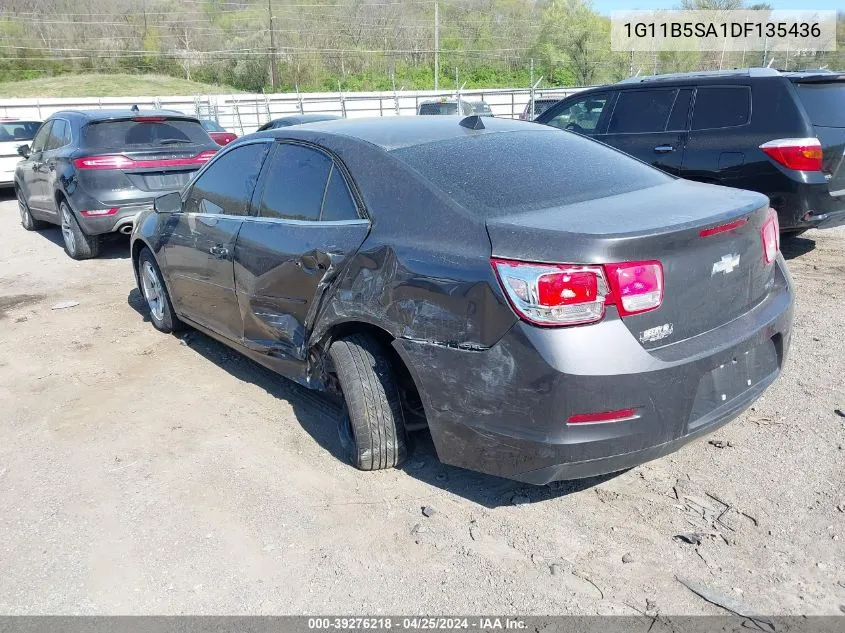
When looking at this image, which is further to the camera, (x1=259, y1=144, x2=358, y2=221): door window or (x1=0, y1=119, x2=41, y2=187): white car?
(x1=0, y1=119, x2=41, y2=187): white car

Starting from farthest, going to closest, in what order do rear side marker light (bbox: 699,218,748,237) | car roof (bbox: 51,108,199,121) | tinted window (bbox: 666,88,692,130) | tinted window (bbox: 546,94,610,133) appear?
car roof (bbox: 51,108,199,121) < tinted window (bbox: 546,94,610,133) < tinted window (bbox: 666,88,692,130) < rear side marker light (bbox: 699,218,748,237)

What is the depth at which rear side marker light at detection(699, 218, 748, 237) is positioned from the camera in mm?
2791

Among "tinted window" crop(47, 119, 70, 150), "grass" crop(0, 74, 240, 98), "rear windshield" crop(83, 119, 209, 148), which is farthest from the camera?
"grass" crop(0, 74, 240, 98)

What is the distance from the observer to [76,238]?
838 cm

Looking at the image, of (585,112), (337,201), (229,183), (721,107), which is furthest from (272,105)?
(337,201)

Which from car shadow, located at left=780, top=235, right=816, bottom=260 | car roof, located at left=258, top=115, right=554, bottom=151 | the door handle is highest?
car roof, located at left=258, top=115, right=554, bottom=151

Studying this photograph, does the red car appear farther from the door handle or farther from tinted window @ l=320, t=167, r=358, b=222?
tinted window @ l=320, t=167, r=358, b=222

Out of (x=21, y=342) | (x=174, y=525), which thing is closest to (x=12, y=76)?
(x=21, y=342)

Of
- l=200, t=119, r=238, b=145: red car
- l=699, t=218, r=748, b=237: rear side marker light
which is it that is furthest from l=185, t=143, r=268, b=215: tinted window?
l=200, t=119, r=238, b=145: red car

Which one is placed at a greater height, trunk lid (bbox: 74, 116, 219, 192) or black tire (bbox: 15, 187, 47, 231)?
trunk lid (bbox: 74, 116, 219, 192)

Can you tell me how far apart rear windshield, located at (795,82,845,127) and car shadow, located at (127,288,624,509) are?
4569 millimetres

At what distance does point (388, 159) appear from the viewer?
3340 mm

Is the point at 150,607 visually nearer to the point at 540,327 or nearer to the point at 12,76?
the point at 540,327

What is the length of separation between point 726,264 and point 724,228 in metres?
0.15
